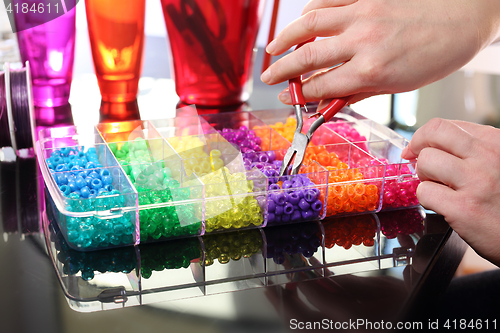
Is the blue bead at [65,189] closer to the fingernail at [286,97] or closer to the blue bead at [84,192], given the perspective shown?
the blue bead at [84,192]

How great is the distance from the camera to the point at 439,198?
0.72 m

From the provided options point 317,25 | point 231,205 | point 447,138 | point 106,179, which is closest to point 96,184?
point 106,179

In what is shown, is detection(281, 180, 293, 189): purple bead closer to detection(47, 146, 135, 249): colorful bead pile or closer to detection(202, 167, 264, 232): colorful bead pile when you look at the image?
detection(202, 167, 264, 232): colorful bead pile

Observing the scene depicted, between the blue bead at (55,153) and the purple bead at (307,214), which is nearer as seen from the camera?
the purple bead at (307,214)

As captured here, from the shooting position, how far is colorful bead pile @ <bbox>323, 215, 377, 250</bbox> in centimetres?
76

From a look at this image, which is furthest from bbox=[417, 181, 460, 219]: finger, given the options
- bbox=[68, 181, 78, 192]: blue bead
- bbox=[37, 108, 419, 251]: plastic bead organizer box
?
bbox=[68, 181, 78, 192]: blue bead

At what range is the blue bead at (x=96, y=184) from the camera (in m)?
0.79

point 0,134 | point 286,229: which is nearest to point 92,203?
point 286,229

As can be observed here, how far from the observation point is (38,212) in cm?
82

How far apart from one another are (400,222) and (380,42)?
0.96ft

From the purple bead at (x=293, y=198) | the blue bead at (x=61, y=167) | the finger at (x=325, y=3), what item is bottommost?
the purple bead at (x=293, y=198)

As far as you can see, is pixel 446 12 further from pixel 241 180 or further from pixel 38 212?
pixel 38 212

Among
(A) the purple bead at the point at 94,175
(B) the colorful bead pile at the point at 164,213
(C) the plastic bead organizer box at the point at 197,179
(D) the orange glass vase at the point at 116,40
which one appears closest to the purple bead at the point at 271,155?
(C) the plastic bead organizer box at the point at 197,179

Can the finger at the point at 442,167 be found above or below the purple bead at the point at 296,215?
above
